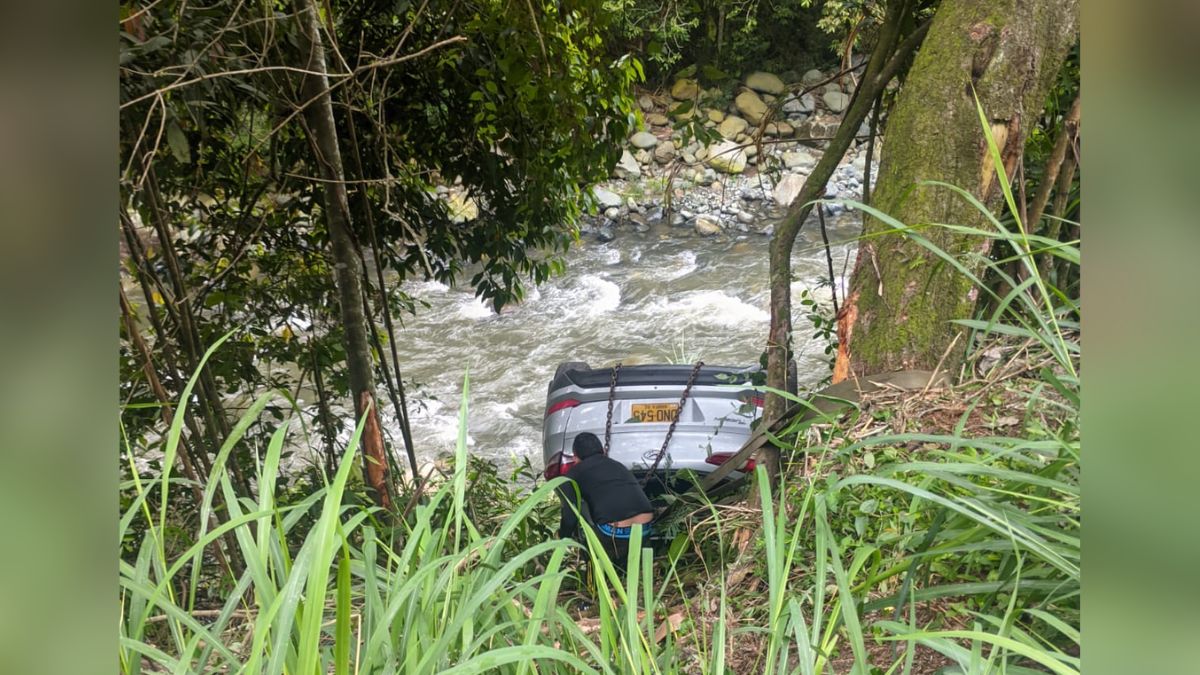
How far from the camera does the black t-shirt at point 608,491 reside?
3.57 meters

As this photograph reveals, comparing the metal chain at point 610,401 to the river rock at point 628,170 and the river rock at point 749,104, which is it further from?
the river rock at point 749,104

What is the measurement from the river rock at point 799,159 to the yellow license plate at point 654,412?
10804 mm

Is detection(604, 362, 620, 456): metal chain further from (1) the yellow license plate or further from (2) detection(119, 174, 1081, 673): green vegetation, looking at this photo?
(2) detection(119, 174, 1081, 673): green vegetation

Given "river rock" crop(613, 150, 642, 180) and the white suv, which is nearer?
the white suv

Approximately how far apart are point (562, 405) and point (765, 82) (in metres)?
13.7

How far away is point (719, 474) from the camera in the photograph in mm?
2369

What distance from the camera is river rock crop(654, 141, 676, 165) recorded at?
1598 centimetres

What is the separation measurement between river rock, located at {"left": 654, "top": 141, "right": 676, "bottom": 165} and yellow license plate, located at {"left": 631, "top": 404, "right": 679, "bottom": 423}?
10.9 m

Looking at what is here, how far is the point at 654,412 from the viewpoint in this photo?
18.6 ft

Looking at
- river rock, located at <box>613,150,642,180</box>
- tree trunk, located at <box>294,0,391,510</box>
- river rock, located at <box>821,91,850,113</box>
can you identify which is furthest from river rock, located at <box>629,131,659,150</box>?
tree trunk, located at <box>294,0,391,510</box>

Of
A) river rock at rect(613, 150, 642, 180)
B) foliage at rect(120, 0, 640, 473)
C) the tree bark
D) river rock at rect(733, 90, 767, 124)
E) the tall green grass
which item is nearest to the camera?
the tall green grass

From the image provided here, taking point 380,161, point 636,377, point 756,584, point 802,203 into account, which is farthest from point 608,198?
point 756,584
